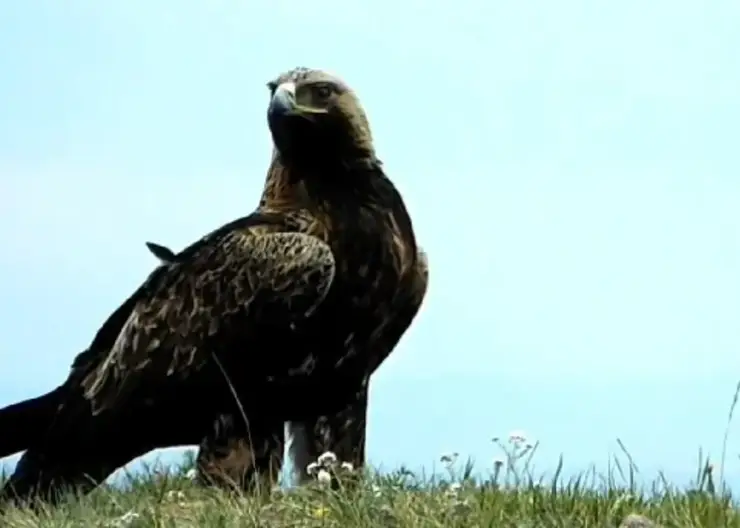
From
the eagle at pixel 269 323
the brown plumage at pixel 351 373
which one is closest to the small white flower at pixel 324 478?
the brown plumage at pixel 351 373

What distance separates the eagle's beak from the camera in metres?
6.47

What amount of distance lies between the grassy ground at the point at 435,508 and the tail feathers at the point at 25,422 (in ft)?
3.18

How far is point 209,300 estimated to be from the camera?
21.5 ft

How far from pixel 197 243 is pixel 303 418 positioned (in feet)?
3.07

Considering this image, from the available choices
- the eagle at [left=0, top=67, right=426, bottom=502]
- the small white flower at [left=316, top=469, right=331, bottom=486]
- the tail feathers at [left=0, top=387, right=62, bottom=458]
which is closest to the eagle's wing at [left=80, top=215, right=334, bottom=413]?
the eagle at [left=0, top=67, right=426, bottom=502]

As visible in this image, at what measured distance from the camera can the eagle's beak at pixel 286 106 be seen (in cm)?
647

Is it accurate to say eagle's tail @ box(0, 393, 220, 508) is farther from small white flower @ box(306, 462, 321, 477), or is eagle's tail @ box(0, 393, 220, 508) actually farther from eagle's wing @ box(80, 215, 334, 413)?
small white flower @ box(306, 462, 321, 477)

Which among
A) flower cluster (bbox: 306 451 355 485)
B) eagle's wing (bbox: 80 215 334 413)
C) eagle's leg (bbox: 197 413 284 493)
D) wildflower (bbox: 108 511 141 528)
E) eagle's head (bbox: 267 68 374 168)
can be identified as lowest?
wildflower (bbox: 108 511 141 528)

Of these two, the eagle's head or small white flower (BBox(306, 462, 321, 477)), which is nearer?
small white flower (BBox(306, 462, 321, 477))

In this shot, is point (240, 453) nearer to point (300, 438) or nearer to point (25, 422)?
point (300, 438)

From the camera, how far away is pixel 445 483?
6082 mm

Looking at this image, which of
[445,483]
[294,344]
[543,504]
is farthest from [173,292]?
[543,504]

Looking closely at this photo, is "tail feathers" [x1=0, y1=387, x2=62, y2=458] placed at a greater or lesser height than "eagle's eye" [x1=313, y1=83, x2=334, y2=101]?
lesser

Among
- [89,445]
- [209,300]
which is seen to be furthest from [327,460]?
[89,445]
